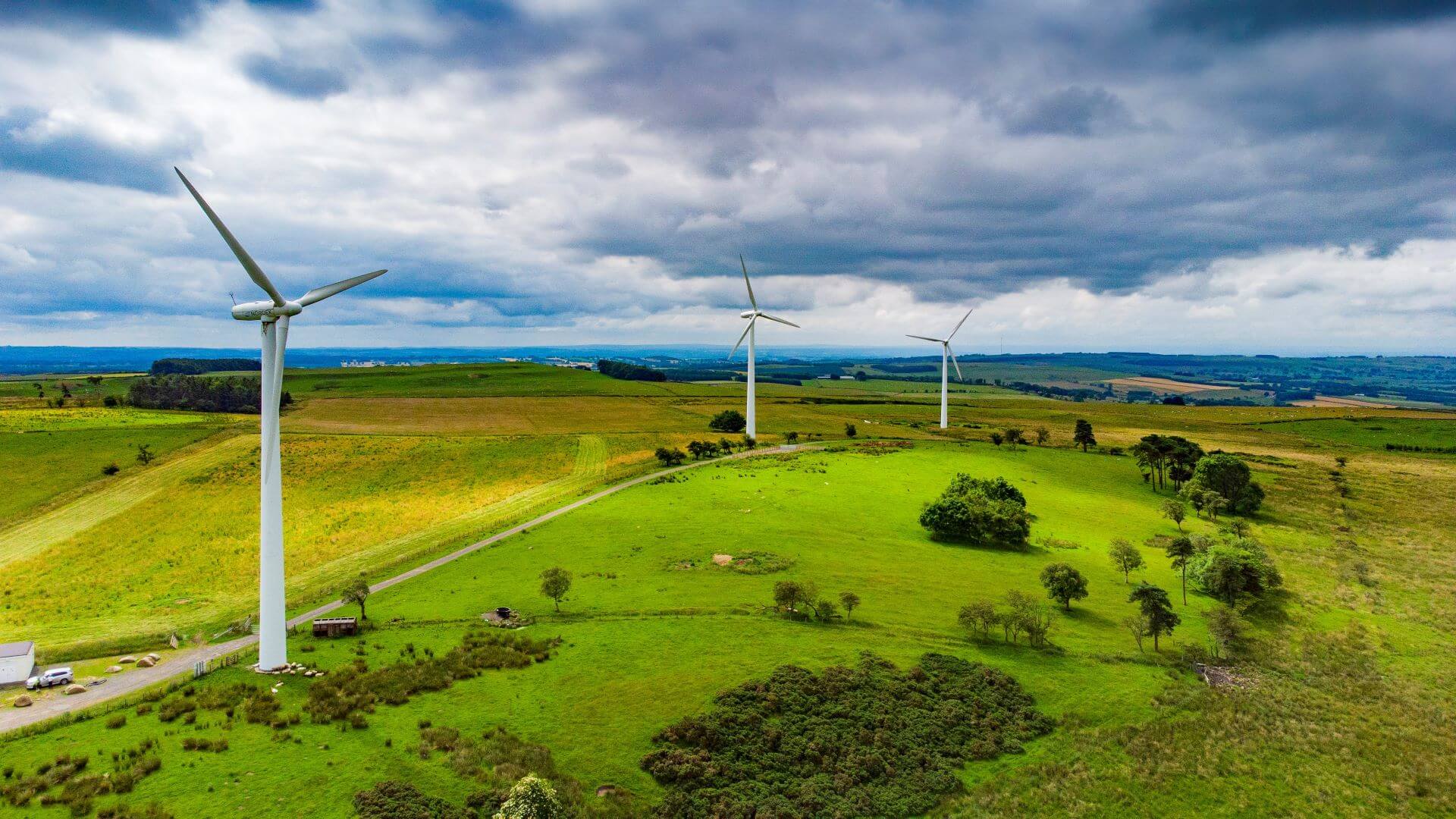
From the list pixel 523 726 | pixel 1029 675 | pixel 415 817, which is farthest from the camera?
pixel 1029 675

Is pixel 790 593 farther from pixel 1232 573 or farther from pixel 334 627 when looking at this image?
pixel 1232 573

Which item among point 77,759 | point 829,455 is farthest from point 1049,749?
point 829,455

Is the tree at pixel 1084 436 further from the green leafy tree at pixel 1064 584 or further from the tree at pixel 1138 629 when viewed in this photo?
the tree at pixel 1138 629

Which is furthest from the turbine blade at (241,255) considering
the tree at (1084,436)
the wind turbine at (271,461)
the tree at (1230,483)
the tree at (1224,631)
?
the tree at (1084,436)

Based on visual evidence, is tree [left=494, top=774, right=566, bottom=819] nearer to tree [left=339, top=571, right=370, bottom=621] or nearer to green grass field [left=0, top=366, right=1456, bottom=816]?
green grass field [left=0, top=366, right=1456, bottom=816]

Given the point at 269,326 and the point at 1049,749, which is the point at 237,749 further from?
the point at 1049,749

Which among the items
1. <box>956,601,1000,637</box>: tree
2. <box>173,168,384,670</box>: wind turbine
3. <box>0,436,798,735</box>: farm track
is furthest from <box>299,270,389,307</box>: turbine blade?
<box>956,601,1000,637</box>: tree
